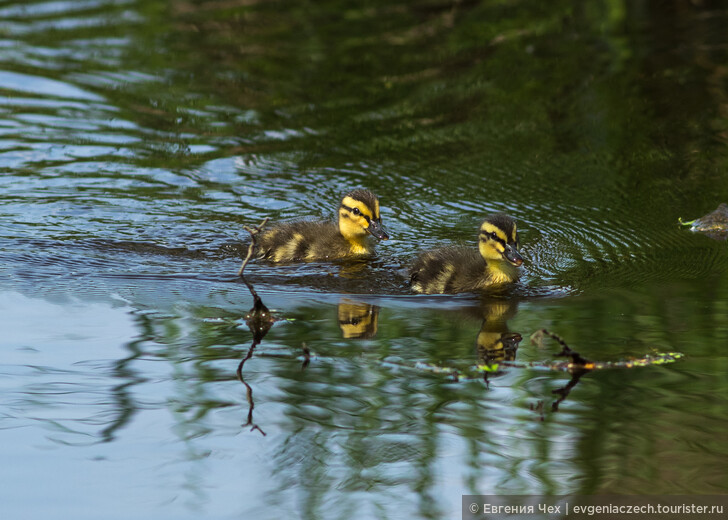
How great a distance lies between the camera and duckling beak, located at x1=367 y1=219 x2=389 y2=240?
233 inches

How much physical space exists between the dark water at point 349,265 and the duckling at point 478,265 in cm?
13

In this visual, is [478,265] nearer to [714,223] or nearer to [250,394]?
[714,223]

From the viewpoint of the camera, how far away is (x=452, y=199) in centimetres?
678

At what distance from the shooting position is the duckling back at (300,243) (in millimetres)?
5945

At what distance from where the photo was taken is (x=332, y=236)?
6.08 metres

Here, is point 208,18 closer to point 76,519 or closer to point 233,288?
point 233,288

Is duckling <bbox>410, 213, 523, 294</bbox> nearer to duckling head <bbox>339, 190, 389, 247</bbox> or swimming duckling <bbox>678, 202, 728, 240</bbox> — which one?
duckling head <bbox>339, 190, 389, 247</bbox>

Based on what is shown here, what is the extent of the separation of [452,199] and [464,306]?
69.1 inches

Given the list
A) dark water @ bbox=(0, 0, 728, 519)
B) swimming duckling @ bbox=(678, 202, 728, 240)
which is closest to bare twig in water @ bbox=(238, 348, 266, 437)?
dark water @ bbox=(0, 0, 728, 519)

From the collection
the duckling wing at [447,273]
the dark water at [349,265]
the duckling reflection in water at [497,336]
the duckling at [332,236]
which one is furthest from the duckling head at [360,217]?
the duckling reflection in water at [497,336]

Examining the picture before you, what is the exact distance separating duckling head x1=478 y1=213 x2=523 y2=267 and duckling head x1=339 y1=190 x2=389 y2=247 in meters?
0.70

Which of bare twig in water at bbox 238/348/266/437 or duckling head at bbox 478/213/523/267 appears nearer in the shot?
bare twig in water at bbox 238/348/266/437

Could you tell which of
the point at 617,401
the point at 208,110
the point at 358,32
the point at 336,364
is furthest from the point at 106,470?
the point at 358,32

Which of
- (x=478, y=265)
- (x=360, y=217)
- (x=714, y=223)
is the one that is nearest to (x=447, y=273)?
(x=478, y=265)
